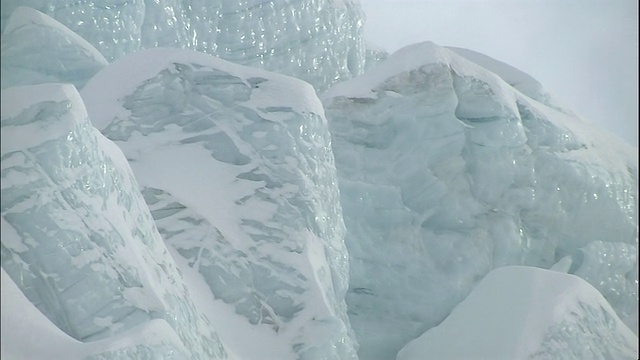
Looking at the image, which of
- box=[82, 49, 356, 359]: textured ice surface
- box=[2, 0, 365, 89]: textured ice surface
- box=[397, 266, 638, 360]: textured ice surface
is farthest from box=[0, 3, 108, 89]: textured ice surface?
box=[397, 266, 638, 360]: textured ice surface

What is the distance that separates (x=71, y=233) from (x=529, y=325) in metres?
1.78

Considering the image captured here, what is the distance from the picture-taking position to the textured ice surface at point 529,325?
10.7 ft

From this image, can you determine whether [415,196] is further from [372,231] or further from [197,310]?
[197,310]

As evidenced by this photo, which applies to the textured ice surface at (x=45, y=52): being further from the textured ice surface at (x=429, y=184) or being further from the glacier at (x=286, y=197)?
the textured ice surface at (x=429, y=184)

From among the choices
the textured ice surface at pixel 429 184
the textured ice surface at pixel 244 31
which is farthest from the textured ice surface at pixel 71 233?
the textured ice surface at pixel 244 31

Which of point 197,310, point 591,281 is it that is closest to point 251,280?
point 197,310

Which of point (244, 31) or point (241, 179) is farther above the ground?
point (244, 31)

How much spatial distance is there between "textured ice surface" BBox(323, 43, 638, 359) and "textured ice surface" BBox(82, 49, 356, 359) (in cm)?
64

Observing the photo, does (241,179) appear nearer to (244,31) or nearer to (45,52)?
(45,52)

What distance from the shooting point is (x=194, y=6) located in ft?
15.0

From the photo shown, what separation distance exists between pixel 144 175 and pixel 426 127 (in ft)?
4.68

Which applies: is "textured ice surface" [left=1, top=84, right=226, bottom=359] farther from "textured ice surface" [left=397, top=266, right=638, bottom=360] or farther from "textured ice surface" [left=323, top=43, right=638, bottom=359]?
"textured ice surface" [left=323, top=43, right=638, bottom=359]

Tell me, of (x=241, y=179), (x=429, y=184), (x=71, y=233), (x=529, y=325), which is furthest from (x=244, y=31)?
(x=71, y=233)

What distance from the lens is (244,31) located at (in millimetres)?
4609
